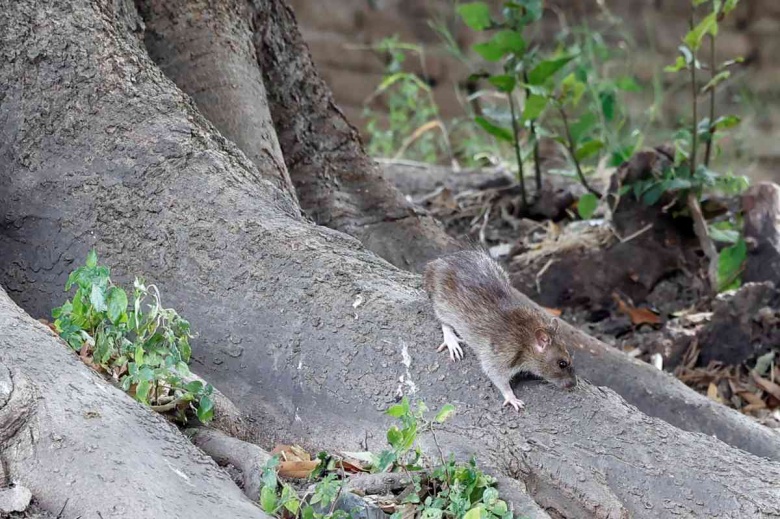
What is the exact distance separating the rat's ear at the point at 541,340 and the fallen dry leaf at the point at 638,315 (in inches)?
81.5

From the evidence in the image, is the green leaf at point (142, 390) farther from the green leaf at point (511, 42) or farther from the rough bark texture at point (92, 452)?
the green leaf at point (511, 42)

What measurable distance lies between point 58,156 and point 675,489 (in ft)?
7.22

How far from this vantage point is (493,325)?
3812 millimetres

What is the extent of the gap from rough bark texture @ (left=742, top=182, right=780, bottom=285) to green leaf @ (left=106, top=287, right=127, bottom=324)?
12.4 feet

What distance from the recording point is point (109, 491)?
2447 millimetres

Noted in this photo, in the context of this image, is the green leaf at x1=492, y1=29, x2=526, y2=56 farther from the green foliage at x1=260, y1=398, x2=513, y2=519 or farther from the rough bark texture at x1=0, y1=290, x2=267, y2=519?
the rough bark texture at x1=0, y1=290, x2=267, y2=519

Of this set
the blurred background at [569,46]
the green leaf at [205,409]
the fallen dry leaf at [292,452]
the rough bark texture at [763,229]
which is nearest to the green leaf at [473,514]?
the fallen dry leaf at [292,452]

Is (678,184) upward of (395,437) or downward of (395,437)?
downward

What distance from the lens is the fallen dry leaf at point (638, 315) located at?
5.83 metres

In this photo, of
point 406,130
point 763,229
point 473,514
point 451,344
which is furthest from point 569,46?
point 473,514

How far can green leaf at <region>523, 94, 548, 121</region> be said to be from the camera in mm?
5660

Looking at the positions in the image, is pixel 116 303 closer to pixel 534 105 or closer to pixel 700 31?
pixel 534 105

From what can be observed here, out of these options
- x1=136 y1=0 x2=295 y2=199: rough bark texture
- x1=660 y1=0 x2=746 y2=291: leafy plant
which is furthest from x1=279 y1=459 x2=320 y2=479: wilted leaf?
x1=660 y1=0 x2=746 y2=291: leafy plant

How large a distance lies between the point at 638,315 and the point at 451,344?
8.90 ft
